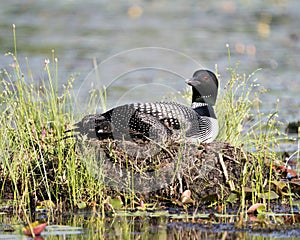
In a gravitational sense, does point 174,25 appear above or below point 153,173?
above

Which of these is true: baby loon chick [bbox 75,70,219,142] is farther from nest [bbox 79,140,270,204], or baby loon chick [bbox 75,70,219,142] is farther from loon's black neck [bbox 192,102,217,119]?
nest [bbox 79,140,270,204]

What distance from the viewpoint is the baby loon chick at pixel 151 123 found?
6621mm

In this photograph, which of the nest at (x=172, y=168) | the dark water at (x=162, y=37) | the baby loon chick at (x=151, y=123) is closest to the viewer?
the nest at (x=172, y=168)

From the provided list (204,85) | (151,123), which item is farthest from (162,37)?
(151,123)

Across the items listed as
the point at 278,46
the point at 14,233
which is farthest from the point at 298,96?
the point at 14,233

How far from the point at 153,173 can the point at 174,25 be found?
1189cm

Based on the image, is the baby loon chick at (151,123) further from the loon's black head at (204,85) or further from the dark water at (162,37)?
the dark water at (162,37)

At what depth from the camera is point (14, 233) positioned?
5.52m

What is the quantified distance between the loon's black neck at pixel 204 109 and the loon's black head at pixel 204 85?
0.07 m

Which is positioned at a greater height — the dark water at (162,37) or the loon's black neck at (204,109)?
the dark water at (162,37)

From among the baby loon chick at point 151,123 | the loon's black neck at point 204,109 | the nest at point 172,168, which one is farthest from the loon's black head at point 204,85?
the nest at point 172,168

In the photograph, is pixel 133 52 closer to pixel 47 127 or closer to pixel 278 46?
pixel 278 46

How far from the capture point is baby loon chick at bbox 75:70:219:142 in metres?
6.62

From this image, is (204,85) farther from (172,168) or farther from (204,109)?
(172,168)
